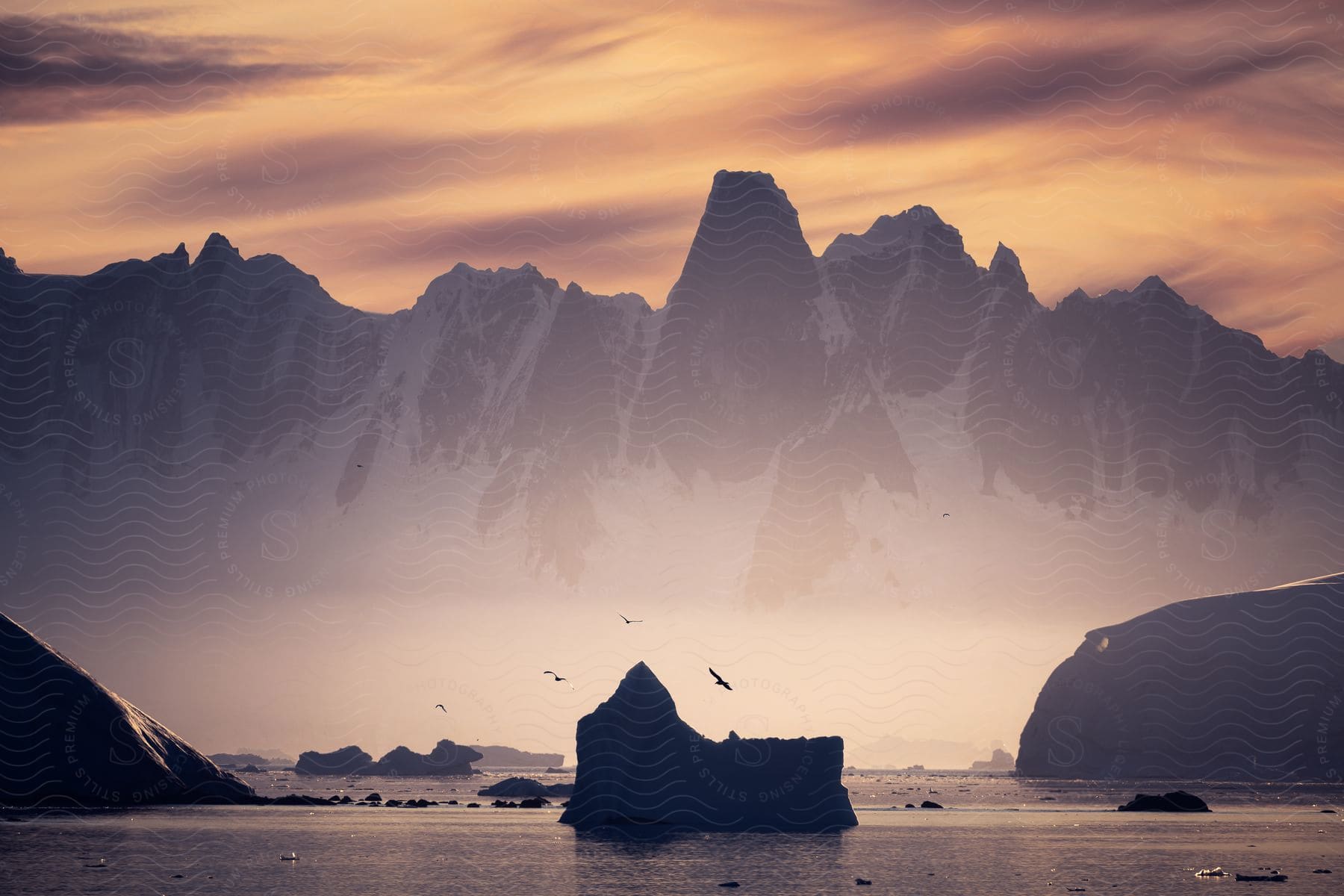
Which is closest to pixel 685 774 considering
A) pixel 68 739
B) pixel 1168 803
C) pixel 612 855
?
pixel 612 855

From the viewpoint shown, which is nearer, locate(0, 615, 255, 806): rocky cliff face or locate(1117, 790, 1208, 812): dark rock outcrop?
locate(0, 615, 255, 806): rocky cliff face

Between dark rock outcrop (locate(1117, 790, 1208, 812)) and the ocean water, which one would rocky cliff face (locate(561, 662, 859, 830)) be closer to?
the ocean water

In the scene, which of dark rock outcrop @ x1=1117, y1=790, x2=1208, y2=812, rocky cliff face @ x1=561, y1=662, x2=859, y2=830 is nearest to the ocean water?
rocky cliff face @ x1=561, y1=662, x2=859, y2=830

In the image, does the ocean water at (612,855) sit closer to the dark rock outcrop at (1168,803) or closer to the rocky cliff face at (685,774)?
the rocky cliff face at (685,774)

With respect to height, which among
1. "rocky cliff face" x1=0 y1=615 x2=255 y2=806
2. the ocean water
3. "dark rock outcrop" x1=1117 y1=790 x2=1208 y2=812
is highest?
"rocky cliff face" x1=0 y1=615 x2=255 y2=806

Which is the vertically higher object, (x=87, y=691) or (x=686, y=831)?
(x=87, y=691)

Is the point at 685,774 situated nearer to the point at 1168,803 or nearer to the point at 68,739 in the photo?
the point at 68,739

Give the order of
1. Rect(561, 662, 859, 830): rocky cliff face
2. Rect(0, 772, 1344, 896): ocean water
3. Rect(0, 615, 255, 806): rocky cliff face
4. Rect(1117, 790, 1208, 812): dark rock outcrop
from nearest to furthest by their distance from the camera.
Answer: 1. Rect(0, 772, 1344, 896): ocean water
2. Rect(561, 662, 859, 830): rocky cliff face
3. Rect(0, 615, 255, 806): rocky cliff face
4. Rect(1117, 790, 1208, 812): dark rock outcrop

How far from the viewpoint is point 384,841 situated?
136375 mm

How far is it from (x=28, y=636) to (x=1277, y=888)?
110136 mm

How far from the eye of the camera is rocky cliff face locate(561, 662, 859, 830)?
125562 mm

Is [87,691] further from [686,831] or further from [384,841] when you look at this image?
[686,831]

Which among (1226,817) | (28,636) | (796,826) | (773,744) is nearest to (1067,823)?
(1226,817)

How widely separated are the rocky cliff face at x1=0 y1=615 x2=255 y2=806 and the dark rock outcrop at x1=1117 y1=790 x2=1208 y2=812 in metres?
112
